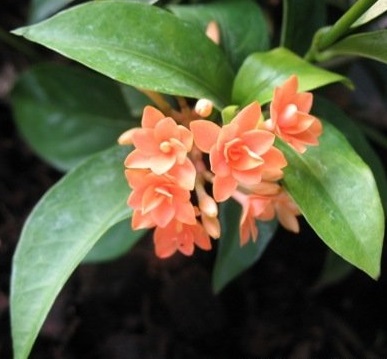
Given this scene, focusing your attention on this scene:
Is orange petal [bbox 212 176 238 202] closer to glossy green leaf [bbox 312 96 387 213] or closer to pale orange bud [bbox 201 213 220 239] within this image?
pale orange bud [bbox 201 213 220 239]

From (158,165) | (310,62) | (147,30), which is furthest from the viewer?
(310,62)

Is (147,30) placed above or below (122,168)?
above

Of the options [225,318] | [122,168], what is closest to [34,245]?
Answer: [122,168]

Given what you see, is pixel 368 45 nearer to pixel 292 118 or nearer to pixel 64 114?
pixel 292 118

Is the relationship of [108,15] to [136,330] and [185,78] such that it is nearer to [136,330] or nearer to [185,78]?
[185,78]

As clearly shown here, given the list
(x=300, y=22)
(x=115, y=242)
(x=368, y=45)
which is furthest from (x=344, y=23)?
(x=115, y=242)

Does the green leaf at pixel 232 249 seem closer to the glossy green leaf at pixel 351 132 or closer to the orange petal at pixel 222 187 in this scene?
the glossy green leaf at pixel 351 132
